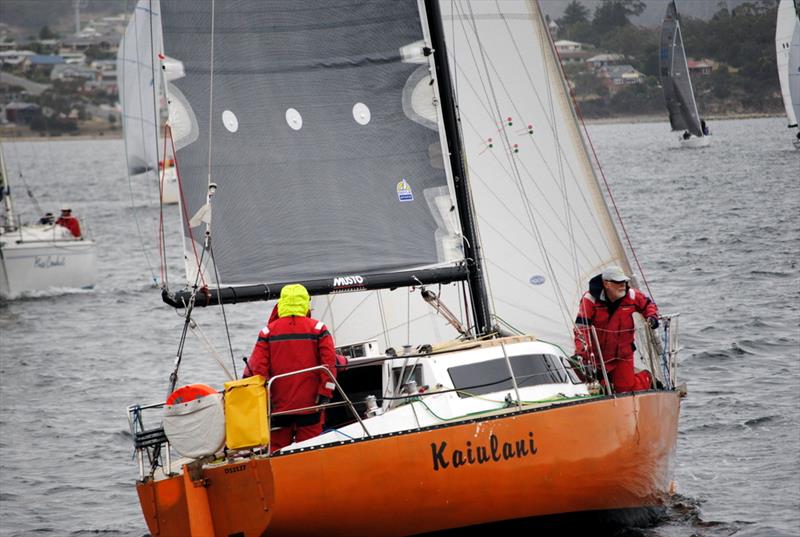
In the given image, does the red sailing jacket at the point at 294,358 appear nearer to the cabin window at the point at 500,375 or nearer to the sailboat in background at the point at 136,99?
the cabin window at the point at 500,375

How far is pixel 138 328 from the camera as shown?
26203mm

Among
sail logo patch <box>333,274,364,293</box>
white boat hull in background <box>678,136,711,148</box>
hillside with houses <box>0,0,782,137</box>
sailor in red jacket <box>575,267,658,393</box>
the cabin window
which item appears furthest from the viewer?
hillside with houses <box>0,0,782,137</box>

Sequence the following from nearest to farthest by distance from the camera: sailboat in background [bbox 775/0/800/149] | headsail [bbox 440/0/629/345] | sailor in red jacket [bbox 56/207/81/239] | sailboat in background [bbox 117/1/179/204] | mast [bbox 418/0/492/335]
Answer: mast [bbox 418/0/492/335], headsail [bbox 440/0/629/345], sailor in red jacket [bbox 56/207/81/239], sailboat in background [bbox 117/1/179/204], sailboat in background [bbox 775/0/800/149]

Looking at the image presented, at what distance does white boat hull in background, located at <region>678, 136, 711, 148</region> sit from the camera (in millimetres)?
63000

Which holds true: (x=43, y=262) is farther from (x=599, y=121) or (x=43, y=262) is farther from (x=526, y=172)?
(x=599, y=121)

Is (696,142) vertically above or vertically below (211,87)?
below

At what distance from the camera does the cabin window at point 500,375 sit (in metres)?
11.0

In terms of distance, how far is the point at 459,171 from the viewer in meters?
12.5

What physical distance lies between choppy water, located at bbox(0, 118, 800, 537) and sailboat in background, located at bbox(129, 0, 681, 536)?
1.34m

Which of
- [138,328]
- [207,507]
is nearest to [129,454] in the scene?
[207,507]

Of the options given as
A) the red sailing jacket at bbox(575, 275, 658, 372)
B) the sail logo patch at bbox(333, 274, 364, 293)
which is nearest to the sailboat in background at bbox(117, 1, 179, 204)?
the sail logo patch at bbox(333, 274, 364, 293)

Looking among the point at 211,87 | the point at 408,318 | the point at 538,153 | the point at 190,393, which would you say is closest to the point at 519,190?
the point at 538,153

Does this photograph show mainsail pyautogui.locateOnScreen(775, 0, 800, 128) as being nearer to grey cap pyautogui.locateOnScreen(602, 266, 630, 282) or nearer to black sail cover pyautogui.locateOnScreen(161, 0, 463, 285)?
black sail cover pyautogui.locateOnScreen(161, 0, 463, 285)

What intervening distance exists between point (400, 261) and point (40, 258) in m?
19.8
